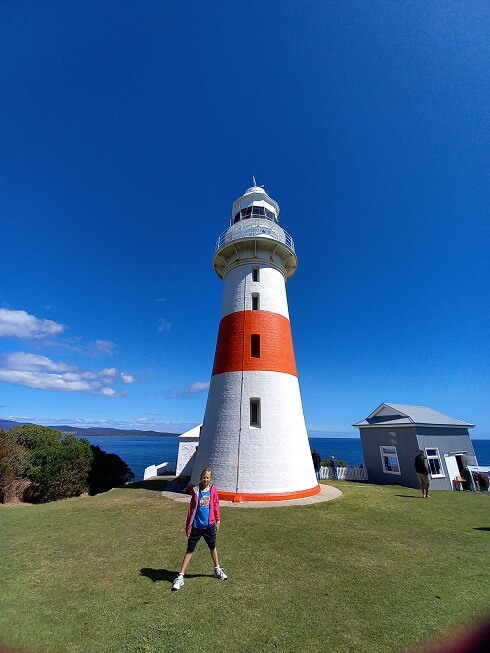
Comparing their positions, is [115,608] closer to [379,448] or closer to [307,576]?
[307,576]

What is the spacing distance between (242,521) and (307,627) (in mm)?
5293

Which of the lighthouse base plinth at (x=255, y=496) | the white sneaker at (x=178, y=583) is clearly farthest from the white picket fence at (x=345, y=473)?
the white sneaker at (x=178, y=583)

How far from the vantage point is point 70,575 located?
582 centimetres

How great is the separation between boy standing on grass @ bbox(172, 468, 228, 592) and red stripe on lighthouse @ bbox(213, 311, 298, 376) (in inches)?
312

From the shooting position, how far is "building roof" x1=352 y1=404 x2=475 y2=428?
1725 cm

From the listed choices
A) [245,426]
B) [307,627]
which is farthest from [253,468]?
[307,627]

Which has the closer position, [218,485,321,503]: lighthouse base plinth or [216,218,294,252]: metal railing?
A: [218,485,321,503]: lighthouse base plinth

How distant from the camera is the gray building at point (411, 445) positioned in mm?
16531

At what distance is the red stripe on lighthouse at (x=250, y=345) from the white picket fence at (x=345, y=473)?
9.17 m

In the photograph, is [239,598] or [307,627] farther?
[239,598]

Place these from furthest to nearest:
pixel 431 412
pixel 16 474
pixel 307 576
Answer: pixel 431 412
pixel 16 474
pixel 307 576

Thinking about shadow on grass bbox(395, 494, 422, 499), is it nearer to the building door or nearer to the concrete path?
the concrete path

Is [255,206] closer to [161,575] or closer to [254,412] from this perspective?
[254,412]

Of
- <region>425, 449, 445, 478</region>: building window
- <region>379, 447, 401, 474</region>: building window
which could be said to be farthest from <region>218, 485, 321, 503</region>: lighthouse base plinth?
<region>425, 449, 445, 478</region>: building window
